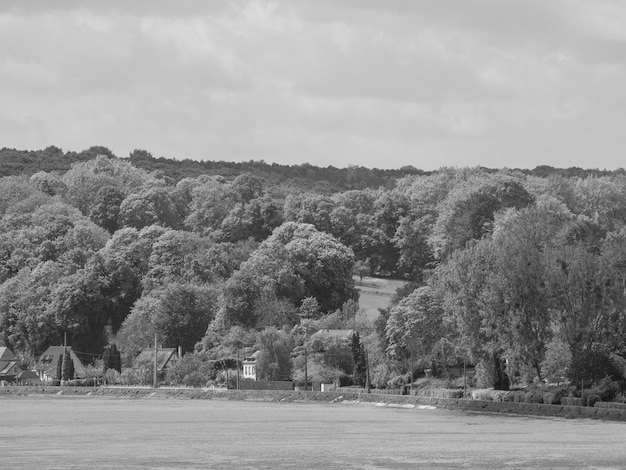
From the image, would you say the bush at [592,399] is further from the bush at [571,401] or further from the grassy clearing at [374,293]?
the grassy clearing at [374,293]

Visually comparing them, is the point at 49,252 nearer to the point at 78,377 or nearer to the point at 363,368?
the point at 78,377

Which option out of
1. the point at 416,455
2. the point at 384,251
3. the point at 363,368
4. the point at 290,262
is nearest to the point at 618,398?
the point at 416,455

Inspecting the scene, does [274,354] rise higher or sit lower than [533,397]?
higher

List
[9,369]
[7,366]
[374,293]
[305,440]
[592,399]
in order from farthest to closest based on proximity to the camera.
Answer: [374,293] → [9,369] → [7,366] → [592,399] → [305,440]

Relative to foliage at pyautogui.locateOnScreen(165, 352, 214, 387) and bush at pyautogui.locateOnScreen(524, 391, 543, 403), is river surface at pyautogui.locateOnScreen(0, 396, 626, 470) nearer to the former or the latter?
bush at pyautogui.locateOnScreen(524, 391, 543, 403)

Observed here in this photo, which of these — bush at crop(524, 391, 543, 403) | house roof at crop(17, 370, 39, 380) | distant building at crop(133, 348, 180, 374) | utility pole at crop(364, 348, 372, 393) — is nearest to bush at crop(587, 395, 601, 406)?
bush at crop(524, 391, 543, 403)

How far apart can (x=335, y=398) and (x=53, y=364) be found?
54.3 meters

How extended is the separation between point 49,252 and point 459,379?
84.5m

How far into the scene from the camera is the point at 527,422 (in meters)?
85.0

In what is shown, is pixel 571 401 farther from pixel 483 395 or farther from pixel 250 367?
pixel 250 367

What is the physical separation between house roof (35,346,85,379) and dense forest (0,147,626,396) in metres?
2.52

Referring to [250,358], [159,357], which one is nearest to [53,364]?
[159,357]

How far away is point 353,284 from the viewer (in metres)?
161

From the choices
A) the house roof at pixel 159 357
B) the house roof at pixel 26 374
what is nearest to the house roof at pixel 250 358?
the house roof at pixel 159 357
